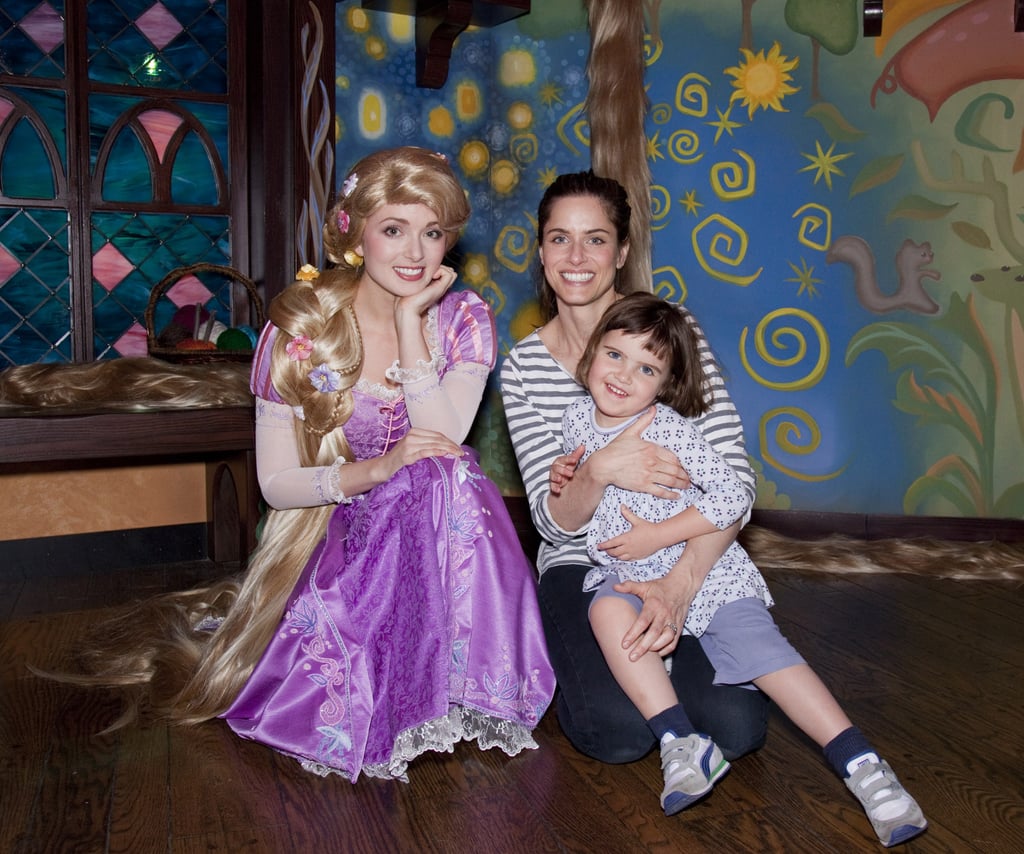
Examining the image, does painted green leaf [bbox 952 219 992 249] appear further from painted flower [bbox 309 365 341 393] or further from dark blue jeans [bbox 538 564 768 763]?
painted flower [bbox 309 365 341 393]

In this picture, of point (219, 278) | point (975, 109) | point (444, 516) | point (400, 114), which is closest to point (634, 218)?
point (400, 114)

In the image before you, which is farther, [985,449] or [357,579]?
[985,449]

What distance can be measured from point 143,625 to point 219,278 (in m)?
1.32

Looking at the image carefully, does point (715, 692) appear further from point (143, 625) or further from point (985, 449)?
point (985, 449)

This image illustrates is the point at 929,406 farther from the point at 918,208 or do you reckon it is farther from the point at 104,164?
the point at 104,164

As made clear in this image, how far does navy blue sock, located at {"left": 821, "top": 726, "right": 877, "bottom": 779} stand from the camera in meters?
1.79

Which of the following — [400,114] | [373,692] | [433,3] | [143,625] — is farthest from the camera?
[400,114]

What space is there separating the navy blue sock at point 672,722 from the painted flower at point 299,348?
964 mm

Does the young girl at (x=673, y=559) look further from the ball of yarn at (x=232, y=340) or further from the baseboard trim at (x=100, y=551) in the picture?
the baseboard trim at (x=100, y=551)

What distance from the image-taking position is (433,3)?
11.0 feet

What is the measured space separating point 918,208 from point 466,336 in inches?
80.0

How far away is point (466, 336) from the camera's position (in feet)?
7.43

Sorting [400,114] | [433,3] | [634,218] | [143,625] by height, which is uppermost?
[433,3]

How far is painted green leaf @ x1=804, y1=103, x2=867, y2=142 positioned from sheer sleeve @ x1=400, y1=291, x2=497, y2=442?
5.99 ft
